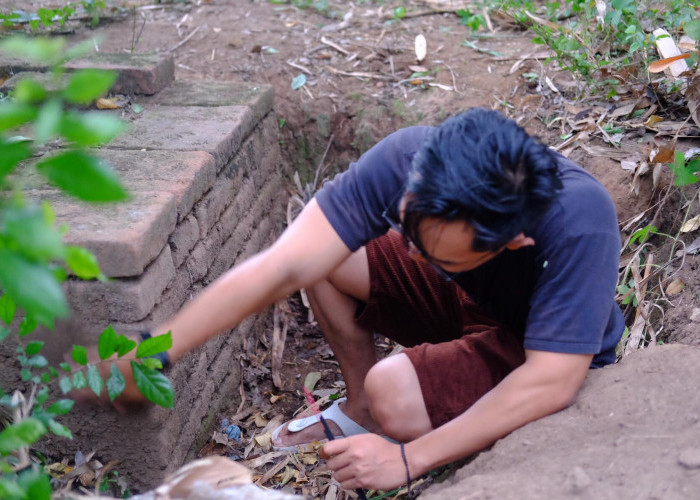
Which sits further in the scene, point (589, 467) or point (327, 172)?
point (327, 172)

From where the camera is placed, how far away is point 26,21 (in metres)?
3.91

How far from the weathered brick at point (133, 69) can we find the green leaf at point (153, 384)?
175cm

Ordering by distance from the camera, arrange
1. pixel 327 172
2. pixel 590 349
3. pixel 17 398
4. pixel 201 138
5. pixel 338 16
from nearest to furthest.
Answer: pixel 17 398 → pixel 590 349 → pixel 201 138 → pixel 327 172 → pixel 338 16

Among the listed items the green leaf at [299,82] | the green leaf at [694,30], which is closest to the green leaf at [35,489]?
the green leaf at [694,30]

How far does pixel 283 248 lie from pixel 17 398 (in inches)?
27.0

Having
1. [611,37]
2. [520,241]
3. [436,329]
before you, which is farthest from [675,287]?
[611,37]

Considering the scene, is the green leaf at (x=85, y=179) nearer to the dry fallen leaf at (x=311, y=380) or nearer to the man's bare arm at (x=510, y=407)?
the man's bare arm at (x=510, y=407)

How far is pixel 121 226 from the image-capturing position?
77.7 inches

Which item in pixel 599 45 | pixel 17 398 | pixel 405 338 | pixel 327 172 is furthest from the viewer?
pixel 327 172

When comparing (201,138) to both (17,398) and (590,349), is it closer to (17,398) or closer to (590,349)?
(17,398)

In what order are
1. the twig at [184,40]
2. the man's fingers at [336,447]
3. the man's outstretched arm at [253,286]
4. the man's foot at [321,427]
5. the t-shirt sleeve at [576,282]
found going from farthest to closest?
the twig at [184,40] → the man's foot at [321,427] → the man's fingers at [336,447] → the man's outstretched arm at [253,286] → the t-shirt sleeve at [576,282]

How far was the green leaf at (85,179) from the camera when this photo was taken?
2.72ft

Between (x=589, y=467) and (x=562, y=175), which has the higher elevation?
(x=562, y=175)

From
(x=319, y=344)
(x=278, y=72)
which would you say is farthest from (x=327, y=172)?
(x=319, y=344)
